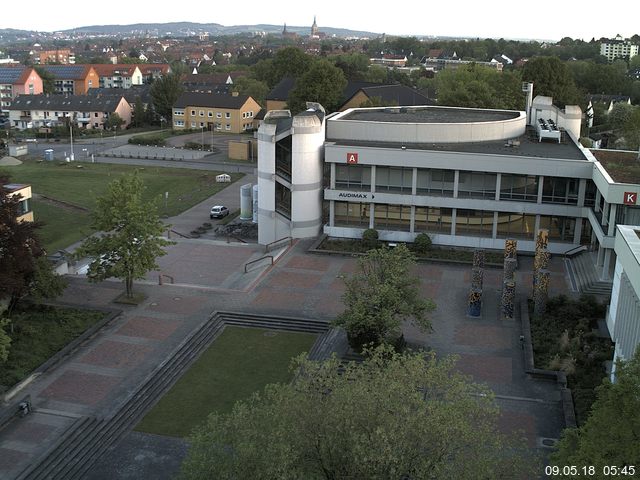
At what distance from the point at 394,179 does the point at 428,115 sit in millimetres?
13945

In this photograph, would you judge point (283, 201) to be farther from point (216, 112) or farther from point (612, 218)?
point (216, 112)

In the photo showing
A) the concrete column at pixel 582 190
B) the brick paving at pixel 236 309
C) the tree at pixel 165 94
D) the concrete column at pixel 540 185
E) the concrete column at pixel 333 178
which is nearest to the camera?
the brick paving at pixel 236 309

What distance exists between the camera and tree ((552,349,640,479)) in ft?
49.5

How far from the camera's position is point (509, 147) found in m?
49.6

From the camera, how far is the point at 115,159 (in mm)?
87312

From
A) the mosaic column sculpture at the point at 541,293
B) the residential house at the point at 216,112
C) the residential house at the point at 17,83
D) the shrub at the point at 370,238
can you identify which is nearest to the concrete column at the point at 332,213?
the shrub at the point at 370,238

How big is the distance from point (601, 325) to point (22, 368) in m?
25.8

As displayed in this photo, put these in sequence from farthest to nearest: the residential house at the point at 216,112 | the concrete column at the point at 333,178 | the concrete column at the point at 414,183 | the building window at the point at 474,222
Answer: the residential house at the point at 216,112
the concrete column at the point at 333,178
the building window at the point at 474,222
the concrete column at the point at 414,183

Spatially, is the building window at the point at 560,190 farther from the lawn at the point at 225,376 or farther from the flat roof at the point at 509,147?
the lawn at the point at 225,376

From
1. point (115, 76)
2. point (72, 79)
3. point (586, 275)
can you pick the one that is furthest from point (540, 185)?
point (115, 76)

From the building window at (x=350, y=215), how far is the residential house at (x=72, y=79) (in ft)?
422

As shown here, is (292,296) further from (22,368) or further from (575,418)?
(575,418)

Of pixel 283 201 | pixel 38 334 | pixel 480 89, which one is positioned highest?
pixel 480 89

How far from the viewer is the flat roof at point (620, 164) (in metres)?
39.9
